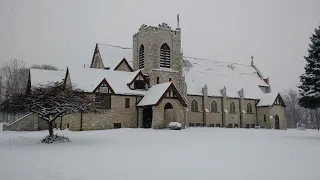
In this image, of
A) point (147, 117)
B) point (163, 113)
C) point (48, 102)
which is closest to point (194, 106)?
point (147, 117)

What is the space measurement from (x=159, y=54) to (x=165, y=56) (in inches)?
47.0

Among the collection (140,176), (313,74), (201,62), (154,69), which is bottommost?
(140,176)

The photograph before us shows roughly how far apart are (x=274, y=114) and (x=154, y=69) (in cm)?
2235

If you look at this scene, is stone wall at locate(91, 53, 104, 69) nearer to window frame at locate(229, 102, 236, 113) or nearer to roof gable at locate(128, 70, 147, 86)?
roof gable at locate(128, 70, 147, 86)

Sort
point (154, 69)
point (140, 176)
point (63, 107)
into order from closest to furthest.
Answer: point (140, 176), point (63, 107), point (154, 69)

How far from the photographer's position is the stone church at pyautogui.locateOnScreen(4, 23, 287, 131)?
35656 millimetres

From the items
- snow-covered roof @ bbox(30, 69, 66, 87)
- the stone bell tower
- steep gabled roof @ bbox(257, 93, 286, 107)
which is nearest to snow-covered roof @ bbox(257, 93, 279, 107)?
steep gabled roof @ bbox(257, 93, 286, 107)

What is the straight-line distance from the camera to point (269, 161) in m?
12.8

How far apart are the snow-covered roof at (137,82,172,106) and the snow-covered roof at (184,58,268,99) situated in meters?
9.91

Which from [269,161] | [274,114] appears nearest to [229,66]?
[274,114]

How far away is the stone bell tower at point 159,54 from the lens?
41875mm

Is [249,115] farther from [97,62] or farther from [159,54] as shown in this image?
[97,62]

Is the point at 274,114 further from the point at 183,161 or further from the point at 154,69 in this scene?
the point at 183,161

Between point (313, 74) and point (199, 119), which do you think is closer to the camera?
point (313, 74)
